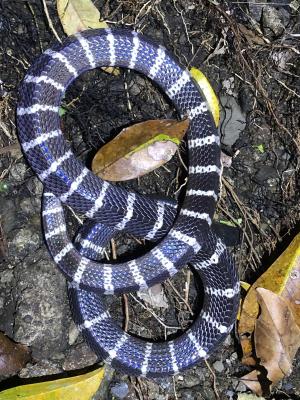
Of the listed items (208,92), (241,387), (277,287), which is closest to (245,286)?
(277,287)

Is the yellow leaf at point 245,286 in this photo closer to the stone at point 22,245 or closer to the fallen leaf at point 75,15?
the stone at point 22,245

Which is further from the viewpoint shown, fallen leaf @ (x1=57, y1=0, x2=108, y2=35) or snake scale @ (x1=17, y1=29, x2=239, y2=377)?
fallen leaf @ (x1=57, y1=0, x2=108, y2=35)

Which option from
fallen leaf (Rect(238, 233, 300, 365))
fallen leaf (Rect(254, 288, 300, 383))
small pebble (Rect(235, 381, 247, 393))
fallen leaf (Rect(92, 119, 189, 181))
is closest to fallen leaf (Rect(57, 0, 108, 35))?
fallen leaf (Rect(92, 119, 189, 181))

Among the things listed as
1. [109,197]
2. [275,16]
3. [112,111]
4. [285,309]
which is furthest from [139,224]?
[275,16]

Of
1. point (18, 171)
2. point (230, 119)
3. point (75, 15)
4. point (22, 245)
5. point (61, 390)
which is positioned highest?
point (75, 15)

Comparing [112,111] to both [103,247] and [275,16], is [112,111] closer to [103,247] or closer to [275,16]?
[103,247]

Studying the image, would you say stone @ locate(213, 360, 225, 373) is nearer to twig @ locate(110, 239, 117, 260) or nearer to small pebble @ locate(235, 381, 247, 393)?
small pebble @ locate(235, 381, 247, 393)

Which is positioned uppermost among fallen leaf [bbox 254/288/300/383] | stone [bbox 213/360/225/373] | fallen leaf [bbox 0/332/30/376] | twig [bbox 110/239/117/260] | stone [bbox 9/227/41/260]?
stone [bbox 9/227/41/260]

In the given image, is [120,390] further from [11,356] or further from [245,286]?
[245,286]
